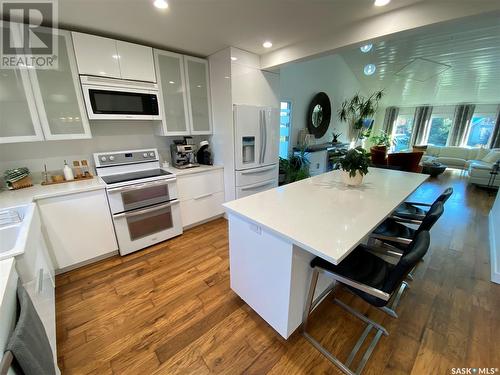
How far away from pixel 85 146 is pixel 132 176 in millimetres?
697

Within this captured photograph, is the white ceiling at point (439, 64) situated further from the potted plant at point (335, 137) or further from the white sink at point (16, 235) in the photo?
the white sink at point (16, 235)

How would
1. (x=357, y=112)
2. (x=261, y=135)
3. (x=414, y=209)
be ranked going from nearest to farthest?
1. (x=414, y=209)
2. (x=261, y=135)
3. (x=357, y=112)

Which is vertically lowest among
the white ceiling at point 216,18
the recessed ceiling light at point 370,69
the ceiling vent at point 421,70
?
the white ceiling at point 216,18

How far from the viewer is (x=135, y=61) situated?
91.1 inches

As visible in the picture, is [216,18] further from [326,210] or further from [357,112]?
[357,112]

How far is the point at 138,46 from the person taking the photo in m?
2.30

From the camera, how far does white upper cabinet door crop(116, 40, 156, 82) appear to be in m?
2.23

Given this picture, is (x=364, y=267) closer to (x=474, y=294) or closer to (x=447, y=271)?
(x=474, y=294)

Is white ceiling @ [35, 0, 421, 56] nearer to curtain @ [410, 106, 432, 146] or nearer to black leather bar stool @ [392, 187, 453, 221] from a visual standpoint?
black leather bar stool @ [392, 187, 453, 221]

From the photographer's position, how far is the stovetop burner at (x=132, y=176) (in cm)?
224

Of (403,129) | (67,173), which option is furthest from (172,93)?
(403,129)

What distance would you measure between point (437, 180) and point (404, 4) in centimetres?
572

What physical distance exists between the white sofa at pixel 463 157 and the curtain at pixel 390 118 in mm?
1794
